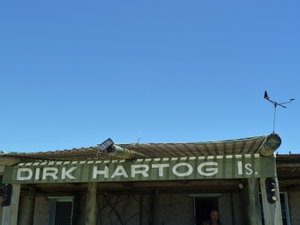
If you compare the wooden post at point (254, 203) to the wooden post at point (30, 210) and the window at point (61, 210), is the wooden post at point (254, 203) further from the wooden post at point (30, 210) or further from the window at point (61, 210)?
the wooden post at point (30, 210)

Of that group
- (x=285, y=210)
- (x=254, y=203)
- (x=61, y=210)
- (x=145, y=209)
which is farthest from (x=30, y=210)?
(x=285, y=210)

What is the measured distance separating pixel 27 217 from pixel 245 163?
7.76 m

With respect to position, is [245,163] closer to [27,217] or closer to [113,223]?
[113,223]

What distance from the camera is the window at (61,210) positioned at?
39.1 feet

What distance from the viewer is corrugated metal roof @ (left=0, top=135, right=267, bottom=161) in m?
6.42

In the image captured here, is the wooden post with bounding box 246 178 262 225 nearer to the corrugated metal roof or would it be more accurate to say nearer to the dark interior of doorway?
the corrugated metal roof

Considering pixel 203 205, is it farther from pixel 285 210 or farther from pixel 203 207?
pixel 285 210

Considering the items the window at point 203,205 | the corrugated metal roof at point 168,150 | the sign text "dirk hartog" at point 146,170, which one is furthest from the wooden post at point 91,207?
the window at point 203,205

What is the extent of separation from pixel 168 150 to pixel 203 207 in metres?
4.62

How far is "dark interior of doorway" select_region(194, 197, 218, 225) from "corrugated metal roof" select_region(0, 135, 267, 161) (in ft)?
12.4

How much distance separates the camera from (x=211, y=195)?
35.6 feet

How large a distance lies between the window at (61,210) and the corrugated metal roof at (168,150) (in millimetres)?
4344

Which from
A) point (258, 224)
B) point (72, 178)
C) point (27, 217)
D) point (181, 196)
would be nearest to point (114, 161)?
point (72, 178)

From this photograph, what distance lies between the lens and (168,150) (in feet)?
23.8
